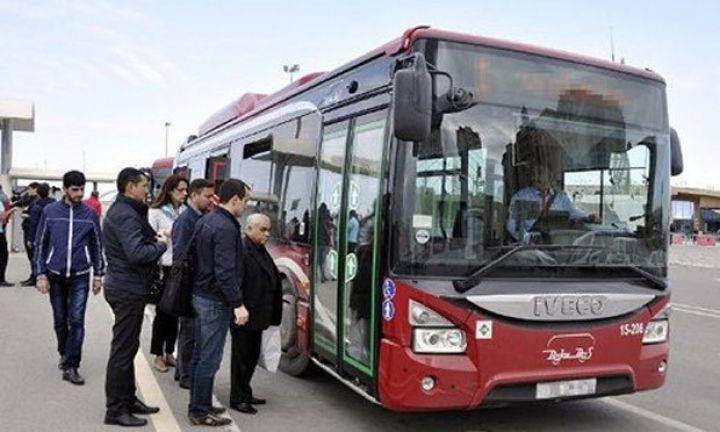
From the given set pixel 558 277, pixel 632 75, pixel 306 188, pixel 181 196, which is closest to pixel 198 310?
pixel 306 188

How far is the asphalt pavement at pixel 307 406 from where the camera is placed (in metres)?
5.32

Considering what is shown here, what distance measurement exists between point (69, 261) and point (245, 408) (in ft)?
7.34

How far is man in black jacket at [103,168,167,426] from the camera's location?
17.1 feet

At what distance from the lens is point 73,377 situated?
6387 millimetres

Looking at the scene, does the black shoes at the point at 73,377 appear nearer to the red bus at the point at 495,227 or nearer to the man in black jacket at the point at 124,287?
the man in black jacket at the point at 124,287

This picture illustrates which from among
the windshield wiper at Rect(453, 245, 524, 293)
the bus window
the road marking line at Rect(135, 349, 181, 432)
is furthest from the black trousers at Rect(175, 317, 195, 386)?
the windshield wiper at Rect(453, 245, 524, 293)

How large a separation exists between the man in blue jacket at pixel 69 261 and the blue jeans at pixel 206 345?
1724mm

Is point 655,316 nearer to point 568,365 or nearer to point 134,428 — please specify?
point 568,365

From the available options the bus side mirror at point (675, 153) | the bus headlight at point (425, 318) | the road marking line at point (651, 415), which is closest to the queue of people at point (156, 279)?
the bus headlight at point (425, 318)

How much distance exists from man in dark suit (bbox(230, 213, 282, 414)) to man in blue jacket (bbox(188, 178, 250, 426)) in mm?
320

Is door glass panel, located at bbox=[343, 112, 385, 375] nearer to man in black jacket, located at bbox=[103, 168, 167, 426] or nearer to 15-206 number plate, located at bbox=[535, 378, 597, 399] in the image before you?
15-206 number plate, located at bbox=[535, 378, 597, 399]

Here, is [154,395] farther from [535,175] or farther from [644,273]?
[644,273]

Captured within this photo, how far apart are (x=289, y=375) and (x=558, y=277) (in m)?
3.18

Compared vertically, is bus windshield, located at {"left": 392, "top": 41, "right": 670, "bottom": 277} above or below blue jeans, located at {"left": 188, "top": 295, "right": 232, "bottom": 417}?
above
